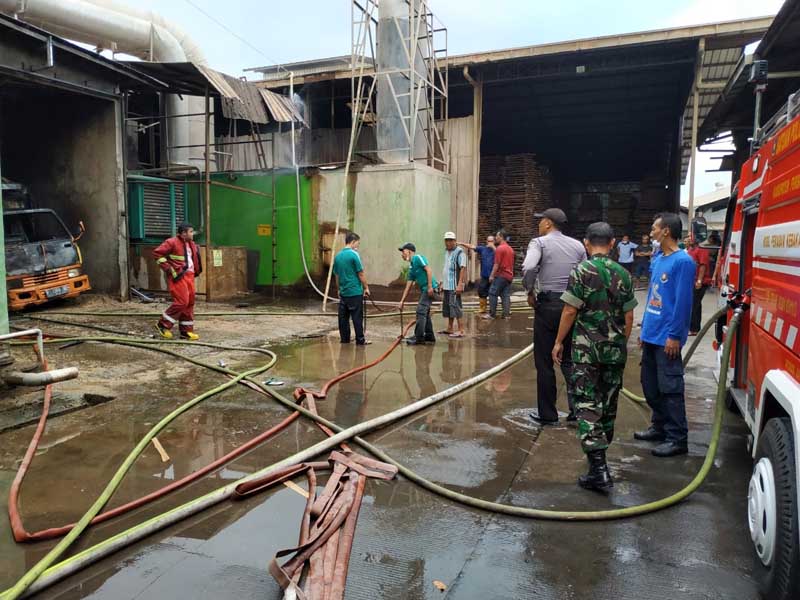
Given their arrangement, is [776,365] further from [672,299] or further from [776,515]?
[672,299]

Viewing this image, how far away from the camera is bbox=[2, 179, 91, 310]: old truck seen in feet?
33.5

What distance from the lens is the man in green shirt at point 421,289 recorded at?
839 centimetres

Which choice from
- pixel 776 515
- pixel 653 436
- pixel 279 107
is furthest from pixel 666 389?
pixel 279 107

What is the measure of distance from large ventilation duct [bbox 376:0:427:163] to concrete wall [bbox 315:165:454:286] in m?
0.63

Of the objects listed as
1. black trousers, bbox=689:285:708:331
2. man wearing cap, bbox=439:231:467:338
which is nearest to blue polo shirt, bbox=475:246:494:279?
man wearing cap, bbox=439:231:467:338

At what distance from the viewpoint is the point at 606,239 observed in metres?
3.99

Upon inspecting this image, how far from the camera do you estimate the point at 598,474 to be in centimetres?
373

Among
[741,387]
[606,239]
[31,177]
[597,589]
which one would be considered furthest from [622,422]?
[31,177]

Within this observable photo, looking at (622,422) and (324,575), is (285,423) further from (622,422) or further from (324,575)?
(622,422)

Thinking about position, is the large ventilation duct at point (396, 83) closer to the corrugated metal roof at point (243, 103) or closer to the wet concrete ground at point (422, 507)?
the corrugated metal roof at point (243, 103)

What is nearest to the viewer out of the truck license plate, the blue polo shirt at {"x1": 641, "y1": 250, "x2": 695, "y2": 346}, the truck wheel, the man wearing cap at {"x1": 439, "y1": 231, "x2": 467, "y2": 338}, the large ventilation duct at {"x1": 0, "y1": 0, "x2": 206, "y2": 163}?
the truck wheel

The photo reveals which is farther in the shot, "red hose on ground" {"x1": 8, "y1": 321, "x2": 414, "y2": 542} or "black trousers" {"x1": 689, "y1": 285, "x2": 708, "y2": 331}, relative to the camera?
"black trousers" {"x1": 689, "y1": 285, "x2": 708, "y2": 331}

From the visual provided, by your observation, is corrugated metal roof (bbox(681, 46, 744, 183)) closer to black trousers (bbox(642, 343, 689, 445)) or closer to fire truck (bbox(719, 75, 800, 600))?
black trousers (bbox(642, 343, 689, 445))

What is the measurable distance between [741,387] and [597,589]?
97.8 inches
